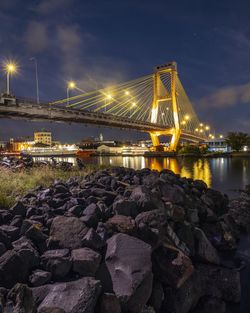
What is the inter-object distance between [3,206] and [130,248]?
3.10m

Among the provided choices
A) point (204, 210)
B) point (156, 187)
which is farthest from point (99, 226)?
point (204, 210)

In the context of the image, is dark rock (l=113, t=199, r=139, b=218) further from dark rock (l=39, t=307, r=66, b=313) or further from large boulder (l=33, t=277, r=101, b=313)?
dark rock (l=39, t=307, r=66, b=313)

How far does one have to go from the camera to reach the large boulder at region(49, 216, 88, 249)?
3939mm

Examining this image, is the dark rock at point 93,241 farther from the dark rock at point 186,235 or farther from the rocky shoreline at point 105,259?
the dark rock at point 186,235

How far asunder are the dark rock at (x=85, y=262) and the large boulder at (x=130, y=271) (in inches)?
10.0

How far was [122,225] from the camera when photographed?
4.65 meters

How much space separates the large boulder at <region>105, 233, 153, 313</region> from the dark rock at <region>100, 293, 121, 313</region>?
14 cm

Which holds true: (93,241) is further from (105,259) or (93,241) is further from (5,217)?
(5,217)

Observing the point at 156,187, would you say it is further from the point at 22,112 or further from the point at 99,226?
the point at 22,112

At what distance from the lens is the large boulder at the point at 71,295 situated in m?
2.92

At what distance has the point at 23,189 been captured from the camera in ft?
22.8

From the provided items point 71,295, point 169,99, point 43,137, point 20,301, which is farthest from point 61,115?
point 43,137

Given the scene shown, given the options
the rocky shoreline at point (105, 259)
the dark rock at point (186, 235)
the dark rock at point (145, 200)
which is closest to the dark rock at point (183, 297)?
the rocky shoreline at point (105, 259)

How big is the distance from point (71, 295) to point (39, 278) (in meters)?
0.51
